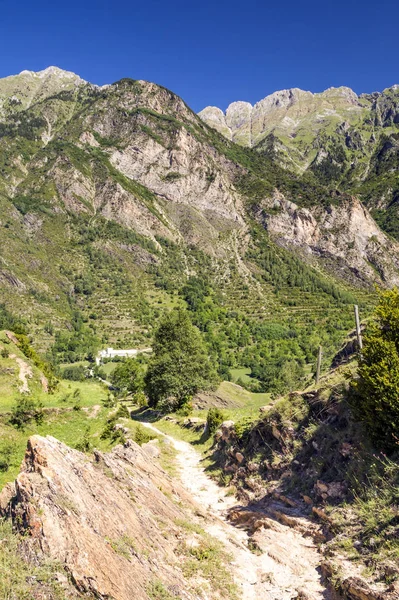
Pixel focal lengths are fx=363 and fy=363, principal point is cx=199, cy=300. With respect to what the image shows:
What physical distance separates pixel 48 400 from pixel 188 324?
649 inches

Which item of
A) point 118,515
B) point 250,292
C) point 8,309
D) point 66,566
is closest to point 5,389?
point 118,515

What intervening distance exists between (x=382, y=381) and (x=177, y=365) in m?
29.0

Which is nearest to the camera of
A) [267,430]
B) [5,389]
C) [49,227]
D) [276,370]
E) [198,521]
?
[198,521]

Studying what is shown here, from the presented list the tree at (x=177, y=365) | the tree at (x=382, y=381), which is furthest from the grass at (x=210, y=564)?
the tree at (x=177, y=365)

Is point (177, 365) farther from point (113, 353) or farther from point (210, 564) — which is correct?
point (113, 353)

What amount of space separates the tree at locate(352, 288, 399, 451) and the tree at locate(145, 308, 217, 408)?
27043 mm

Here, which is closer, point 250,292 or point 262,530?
point 262,530

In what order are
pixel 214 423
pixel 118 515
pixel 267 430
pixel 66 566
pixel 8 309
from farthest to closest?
pixel 8 309
pixel 214 423
pixel 267 430
pixel 118 515
pixel 66 566

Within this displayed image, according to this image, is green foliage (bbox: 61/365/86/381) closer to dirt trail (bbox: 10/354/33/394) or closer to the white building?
the white building

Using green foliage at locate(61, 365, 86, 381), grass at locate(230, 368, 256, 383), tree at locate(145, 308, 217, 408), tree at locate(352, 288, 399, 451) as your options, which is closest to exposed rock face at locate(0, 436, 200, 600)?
tree at locate(352, 288, 399, 451)

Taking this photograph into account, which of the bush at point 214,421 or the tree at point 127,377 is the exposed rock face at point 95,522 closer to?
the bush at point 214,421

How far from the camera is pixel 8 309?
123938mm

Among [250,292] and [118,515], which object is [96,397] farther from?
[250,292]

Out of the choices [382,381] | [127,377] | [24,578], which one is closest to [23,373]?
[127,377]
